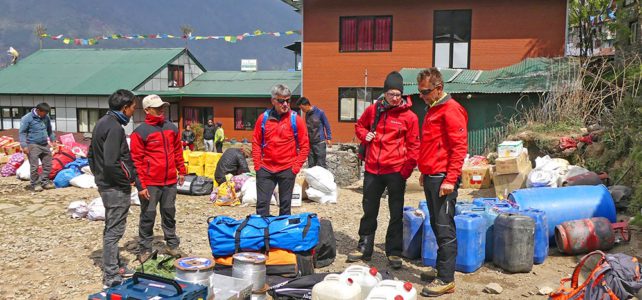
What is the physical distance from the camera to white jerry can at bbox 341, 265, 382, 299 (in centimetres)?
429

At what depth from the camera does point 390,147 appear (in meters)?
5.58

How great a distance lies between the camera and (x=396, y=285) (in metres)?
3.98

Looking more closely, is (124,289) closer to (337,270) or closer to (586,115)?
(337,270)

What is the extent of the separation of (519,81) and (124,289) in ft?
43.3

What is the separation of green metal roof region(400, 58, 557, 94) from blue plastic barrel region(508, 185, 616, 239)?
7.40 metres

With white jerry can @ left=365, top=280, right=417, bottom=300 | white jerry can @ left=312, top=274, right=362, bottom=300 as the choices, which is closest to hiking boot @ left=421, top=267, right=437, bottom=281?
white jerry can @ left=365, top=280, right=417, bottom=300

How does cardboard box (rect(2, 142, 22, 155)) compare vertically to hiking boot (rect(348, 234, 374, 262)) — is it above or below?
above

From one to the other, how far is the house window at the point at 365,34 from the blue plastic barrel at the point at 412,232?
1350cm

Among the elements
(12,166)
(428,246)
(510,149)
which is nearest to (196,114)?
(12,166)

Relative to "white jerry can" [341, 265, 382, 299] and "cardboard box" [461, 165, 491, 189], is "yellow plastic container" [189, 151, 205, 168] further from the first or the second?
"white jerry can" [341, 265, 382, 299]

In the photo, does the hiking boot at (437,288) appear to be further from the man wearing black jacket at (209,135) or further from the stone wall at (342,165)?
the man wearing black jacket at (209,135)

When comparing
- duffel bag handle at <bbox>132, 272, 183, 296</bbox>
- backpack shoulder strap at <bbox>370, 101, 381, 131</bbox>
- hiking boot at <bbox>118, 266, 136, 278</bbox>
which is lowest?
hiking boot at <bbox>118, 266, 136, 278</bbox>

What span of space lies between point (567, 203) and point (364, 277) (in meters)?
3.31

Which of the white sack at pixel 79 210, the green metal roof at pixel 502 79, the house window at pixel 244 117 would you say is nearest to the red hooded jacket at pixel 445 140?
the white sack at pixel 79 210
